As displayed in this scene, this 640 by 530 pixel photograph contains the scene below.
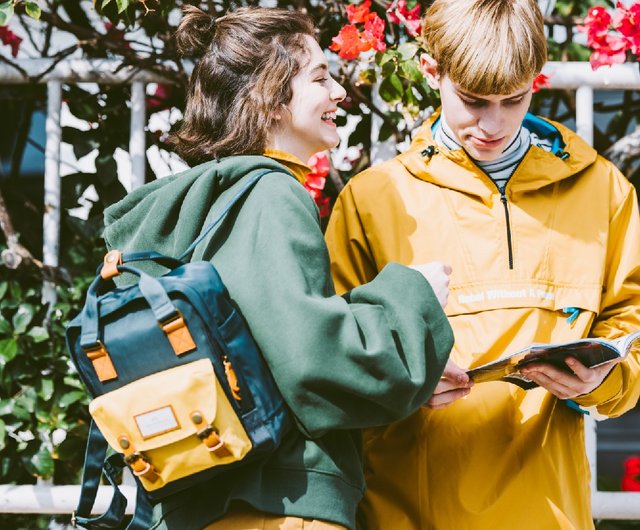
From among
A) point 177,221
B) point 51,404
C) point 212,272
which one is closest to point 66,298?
point 51,404

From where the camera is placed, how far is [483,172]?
2150 millimetres

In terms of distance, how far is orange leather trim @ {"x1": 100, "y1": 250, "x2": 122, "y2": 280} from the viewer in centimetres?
171

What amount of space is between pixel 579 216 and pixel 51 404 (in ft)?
5.74

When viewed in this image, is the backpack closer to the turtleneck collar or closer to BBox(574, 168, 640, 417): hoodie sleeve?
the turtleneck collar

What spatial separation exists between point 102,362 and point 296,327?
0.33 m

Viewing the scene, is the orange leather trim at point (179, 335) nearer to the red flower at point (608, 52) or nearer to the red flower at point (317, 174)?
the red flower at point (317, 174)

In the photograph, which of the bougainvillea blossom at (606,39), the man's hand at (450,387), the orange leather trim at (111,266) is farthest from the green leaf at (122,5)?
the man's hand at (450,387)

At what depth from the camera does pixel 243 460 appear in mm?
1666

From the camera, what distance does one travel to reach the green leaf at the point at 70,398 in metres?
3.05

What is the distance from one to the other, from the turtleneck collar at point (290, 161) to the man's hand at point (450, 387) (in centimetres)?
48

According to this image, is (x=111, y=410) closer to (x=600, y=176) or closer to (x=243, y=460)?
(x=243, y=460)

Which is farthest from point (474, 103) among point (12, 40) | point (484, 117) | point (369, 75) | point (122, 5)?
point (12, 40)

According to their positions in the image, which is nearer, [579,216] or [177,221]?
[177,221]

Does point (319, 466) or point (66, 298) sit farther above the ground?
point (319, 466)
